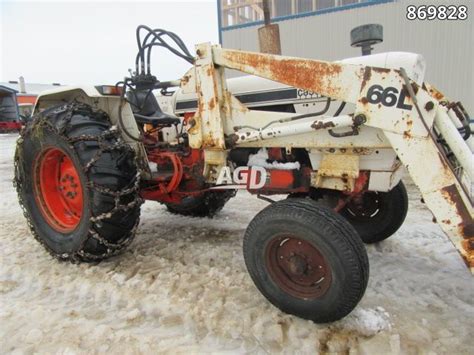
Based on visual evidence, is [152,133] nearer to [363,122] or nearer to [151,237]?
[151,237]

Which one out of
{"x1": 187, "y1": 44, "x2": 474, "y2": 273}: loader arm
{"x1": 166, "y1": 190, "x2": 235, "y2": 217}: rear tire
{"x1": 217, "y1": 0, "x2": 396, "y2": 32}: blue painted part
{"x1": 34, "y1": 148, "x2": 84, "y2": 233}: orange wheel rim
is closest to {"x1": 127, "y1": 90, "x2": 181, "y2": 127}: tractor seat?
{"x1": 34, "y1": 148, "x2": 84, "y2": 233}: orange wheel rim

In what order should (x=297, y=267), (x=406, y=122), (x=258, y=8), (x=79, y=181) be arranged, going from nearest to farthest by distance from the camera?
1. (x=406, y=122)
2. (x=297, y=267)
3. (x=79, y=181)
4. (x=258, y=8)

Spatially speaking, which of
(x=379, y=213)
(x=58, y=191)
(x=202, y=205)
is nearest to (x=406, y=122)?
(x=379, y=213)

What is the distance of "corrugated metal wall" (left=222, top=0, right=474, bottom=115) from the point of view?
8758 millimetres

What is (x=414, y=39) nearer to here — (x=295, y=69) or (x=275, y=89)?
(x=275, y=89)

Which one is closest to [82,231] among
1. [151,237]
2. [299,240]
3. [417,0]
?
[151,237]

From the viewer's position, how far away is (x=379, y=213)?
3109 mm

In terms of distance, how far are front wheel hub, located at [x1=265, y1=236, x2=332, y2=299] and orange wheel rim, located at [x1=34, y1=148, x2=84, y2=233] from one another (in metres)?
1.63

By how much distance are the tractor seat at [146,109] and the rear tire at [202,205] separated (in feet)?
2.75

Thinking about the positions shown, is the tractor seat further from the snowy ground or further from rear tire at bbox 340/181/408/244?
rear tire at bbox 340/181/408/244

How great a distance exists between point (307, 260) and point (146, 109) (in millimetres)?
1848

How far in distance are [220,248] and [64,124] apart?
1.47 m

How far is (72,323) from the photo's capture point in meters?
2.15

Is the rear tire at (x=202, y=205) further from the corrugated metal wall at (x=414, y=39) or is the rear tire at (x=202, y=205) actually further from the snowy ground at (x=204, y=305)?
the corrugated metal wall at (x=414, y=39)
